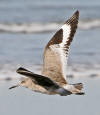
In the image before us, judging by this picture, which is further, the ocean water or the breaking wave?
the breaking wave

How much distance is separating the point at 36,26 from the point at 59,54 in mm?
8347

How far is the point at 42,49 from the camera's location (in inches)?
463

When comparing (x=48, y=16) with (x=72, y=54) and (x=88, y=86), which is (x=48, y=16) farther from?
(x=88, y=86)

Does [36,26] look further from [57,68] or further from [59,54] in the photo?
[57,68]

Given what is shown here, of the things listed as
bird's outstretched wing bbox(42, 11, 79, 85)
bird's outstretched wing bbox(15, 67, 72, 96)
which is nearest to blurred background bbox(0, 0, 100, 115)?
bird's outstretched wing bbox(42, 11, 79, 85)

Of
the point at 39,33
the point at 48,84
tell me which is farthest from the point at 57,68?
the point at 39,33

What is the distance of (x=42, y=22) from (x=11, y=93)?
7708 mm

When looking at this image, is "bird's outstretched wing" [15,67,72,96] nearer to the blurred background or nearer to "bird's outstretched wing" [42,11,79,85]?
"bird's outstretched wing" [42,11,79,85]

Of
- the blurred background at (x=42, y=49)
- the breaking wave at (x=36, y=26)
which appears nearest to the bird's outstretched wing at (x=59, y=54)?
the blurred background at (x=42, y=49)

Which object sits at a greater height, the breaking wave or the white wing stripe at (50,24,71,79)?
the white wing stripe at (50,24,71,79)

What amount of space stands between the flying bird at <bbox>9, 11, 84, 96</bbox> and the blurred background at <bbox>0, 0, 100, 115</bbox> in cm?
87

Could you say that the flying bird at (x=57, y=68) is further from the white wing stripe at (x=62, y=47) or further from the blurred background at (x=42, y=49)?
the blurred background at (x=42, y=49)

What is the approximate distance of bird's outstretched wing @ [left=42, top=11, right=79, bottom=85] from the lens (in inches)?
268

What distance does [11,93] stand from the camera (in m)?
8.37
